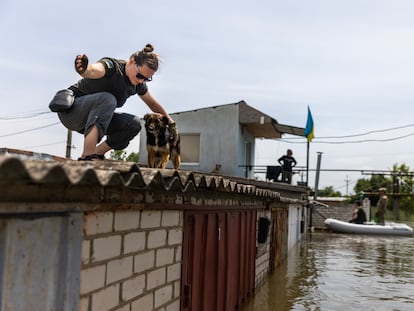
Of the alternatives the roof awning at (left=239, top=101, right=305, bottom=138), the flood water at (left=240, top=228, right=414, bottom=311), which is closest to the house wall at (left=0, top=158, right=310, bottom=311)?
the flood water at (left=240, top=228, right=414, bottom=311)

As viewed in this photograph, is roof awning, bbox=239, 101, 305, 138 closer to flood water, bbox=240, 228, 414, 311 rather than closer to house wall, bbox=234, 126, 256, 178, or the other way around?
house wall, bbox=234, 126, 256, 178

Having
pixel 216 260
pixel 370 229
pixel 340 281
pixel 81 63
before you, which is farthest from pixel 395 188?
pixel 81 63

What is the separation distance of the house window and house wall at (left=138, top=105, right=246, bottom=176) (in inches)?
9.7

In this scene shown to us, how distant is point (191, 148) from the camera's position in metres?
20.5

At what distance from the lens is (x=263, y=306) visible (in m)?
8.30

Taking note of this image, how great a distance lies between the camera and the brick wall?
10.7 feet

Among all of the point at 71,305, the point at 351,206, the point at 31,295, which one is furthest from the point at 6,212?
the point at 351,206

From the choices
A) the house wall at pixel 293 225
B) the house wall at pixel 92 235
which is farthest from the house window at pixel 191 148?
the house wall at pixel 92 235

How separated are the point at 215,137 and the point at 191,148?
130 cm

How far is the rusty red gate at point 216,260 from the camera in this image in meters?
5.34

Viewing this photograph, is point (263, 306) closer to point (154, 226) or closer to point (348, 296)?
point (348, 296)

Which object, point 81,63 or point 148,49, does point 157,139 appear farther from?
point 81,63

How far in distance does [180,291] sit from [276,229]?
769 centimetres

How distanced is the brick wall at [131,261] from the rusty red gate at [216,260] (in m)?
0.35
